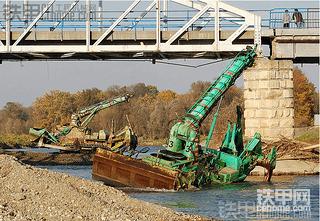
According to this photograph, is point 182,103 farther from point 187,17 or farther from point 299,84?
point 187,17

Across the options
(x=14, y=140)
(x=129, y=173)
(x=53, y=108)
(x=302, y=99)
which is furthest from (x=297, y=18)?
(x=53, y=108)

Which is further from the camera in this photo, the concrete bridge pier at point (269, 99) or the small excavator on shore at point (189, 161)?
the concrete bridge pier at point (269, 99)

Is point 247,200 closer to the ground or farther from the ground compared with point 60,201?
closer to the ground

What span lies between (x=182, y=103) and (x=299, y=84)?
20289 millimetres

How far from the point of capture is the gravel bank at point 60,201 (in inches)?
432

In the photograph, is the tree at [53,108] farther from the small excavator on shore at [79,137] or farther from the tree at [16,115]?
the small excavator on shore at [79,137]

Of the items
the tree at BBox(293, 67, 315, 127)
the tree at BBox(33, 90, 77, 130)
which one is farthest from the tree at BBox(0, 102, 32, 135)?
the tree at BBox(293, 67, 315, 127)

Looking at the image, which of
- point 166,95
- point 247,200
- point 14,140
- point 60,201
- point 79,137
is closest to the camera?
point 60,201

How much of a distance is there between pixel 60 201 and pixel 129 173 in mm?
6821

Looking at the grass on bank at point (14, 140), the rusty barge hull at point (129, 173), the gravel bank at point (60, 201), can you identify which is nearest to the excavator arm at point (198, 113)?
the rusty barge hull at point (129, 173)

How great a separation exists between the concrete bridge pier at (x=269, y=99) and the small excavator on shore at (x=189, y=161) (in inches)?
156

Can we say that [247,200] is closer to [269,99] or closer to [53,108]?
[269,99]

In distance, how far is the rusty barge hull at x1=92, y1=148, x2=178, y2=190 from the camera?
18141 mm

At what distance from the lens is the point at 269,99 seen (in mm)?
26172
